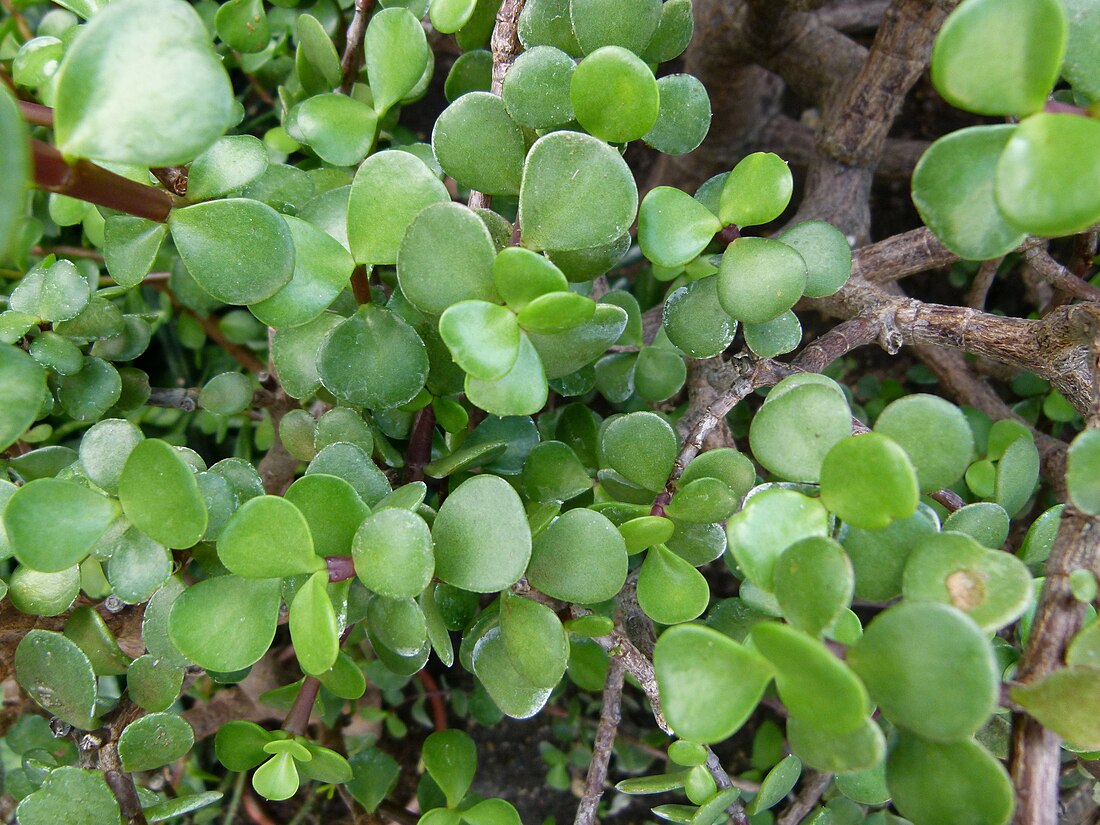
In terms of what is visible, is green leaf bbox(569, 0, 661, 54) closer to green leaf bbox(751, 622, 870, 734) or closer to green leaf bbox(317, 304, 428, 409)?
green leaf bbox(317, 304, 428, 409)

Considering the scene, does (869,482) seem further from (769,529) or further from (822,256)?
(822,256)

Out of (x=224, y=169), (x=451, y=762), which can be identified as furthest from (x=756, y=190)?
(x=451, y=762)

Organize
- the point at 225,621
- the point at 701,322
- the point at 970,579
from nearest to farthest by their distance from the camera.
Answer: the point at 970,579, the point at 225,621, the point at 701,322

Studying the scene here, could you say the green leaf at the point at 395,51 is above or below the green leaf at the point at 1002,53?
below

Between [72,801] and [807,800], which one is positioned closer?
[72,801]

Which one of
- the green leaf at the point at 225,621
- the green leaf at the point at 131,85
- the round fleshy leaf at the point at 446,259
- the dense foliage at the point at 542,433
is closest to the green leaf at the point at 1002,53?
the dense foliage at the point at 542,433

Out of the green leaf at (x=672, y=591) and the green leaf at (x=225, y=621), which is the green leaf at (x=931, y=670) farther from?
the green leaf at (x=225, y=621)

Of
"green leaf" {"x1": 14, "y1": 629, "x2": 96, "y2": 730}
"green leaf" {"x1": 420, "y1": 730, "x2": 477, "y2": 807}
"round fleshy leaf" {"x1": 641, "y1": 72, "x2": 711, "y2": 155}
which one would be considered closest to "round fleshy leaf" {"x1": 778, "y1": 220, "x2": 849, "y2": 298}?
"round fleshy leaf" {"x1": 641, "y1": 72, "x2": 711, "y2": 155}
